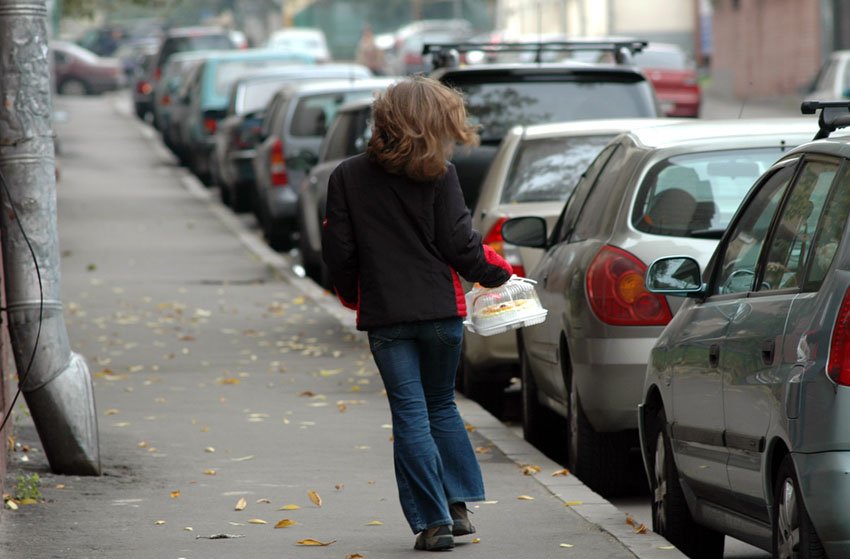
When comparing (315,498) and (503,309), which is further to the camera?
(315,498)

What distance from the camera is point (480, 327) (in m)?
6.76

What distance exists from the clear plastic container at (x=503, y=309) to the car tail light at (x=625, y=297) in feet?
3.62

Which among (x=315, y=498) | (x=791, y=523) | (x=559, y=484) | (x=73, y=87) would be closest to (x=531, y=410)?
(x=559, y=484)

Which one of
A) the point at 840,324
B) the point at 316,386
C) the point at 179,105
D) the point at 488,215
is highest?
the point at 840,324

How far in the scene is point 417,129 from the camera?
6.37 m

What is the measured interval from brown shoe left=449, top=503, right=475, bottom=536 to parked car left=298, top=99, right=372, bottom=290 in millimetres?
9366

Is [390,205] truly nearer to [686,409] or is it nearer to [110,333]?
[686,409]

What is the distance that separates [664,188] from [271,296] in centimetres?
901

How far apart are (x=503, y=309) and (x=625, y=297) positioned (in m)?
1.21

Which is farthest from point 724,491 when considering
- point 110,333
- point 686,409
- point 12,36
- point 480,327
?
point 110,333

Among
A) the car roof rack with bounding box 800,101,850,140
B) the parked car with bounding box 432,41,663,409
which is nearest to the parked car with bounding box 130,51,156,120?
the parked car with bounding box 432,41,663,409

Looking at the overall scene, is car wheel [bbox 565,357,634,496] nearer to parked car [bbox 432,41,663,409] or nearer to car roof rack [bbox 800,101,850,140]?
car roof rack [bbox 800,101,850,140]

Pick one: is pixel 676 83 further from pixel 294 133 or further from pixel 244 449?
pixel 244 449

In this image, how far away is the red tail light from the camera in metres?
29.5
